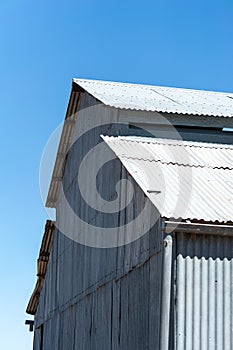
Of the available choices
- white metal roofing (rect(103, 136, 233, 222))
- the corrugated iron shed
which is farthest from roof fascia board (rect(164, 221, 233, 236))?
the corrugated iron shed

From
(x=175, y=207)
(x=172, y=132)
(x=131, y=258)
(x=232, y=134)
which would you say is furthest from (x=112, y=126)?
→ (x=175, y=207)

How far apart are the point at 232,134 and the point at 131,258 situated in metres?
5.01

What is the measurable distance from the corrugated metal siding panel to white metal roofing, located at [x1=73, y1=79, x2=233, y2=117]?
227 inches

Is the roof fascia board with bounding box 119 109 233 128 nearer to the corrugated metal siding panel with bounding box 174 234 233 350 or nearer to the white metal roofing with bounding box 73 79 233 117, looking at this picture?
the white metal roofing with bounding box 73 79 233 117

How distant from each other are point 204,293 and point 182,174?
285 centimetres

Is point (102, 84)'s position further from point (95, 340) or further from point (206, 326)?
point (206, 326)

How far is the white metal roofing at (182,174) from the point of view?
13570mm

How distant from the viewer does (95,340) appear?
59.1 ft

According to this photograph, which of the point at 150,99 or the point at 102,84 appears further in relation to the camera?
the point at 102,84

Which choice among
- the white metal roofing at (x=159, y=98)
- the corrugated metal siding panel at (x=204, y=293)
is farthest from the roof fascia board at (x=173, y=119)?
the corrugated metal siding panel at (x=204, y=293)

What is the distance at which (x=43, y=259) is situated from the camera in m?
27.7

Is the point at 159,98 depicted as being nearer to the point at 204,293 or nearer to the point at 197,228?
the point at 197,228

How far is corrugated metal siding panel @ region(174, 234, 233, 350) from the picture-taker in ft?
42.4

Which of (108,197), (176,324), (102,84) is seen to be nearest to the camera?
(176,324)
